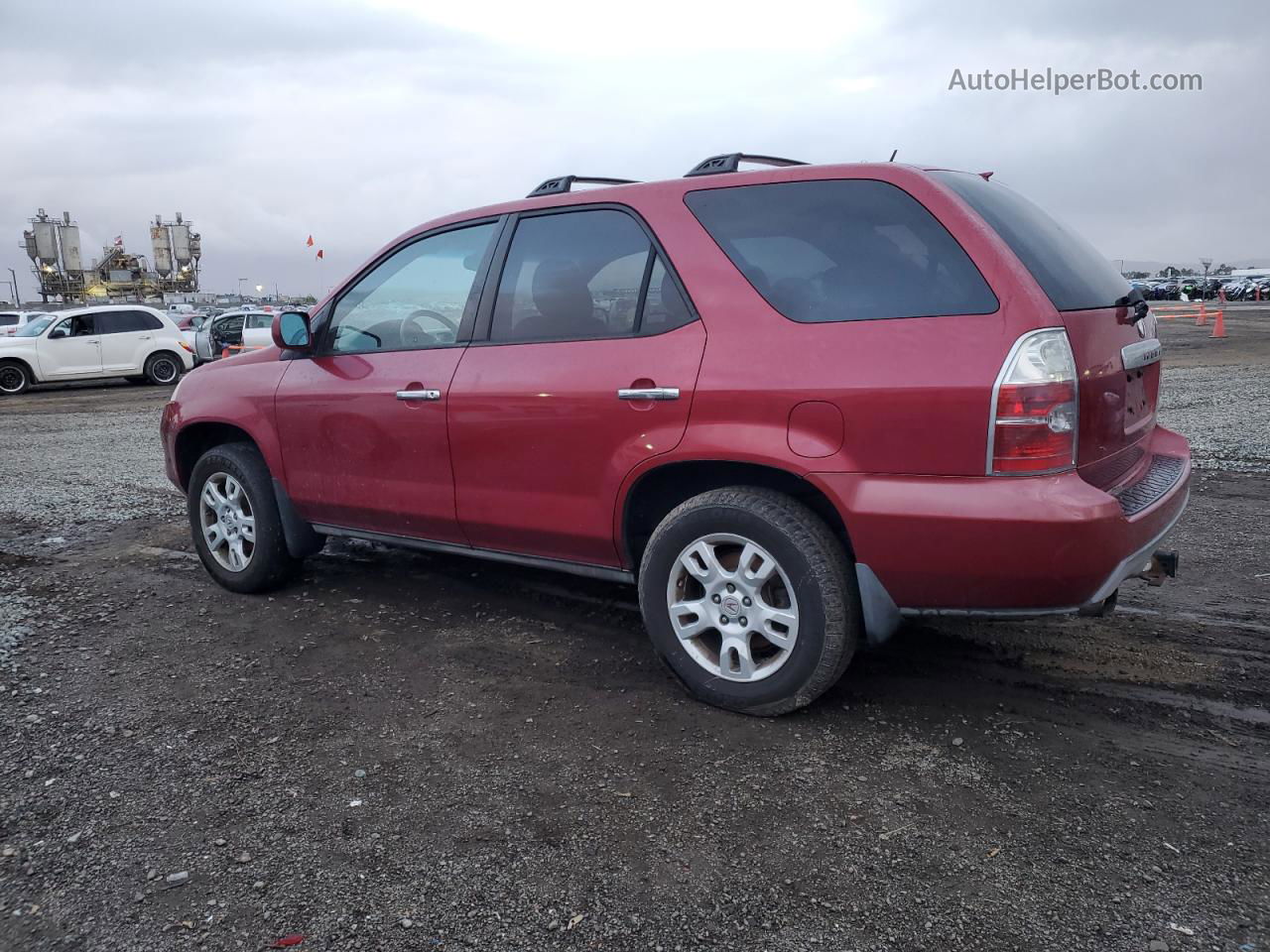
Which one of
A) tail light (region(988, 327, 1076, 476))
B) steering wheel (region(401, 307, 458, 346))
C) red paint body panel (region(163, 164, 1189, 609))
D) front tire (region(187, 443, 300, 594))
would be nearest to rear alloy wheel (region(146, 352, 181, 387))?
front tire (region(187, 443, 300, 594))

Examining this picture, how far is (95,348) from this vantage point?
1962 cm

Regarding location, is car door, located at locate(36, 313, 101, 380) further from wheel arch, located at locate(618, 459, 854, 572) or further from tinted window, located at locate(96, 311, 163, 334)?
wheel arch, located at locate(618, 459, 854, 572)

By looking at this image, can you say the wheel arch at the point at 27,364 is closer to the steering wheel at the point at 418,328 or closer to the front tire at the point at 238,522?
the front tire at the point at 238,522

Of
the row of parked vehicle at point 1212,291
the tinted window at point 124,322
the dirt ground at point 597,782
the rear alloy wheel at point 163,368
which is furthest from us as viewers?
the row of parked vehicle at point 1212,291

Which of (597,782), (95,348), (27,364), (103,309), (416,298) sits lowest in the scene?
(597,782)

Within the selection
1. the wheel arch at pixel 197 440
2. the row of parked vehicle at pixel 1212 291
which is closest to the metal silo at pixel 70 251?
the row of parked vehicle at pixel 1212 291

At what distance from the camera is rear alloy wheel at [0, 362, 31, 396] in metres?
18.9

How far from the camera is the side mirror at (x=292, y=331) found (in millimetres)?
4344

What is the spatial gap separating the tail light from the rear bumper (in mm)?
54

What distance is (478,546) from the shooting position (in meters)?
4.00

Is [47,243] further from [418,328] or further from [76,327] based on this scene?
[418,328]

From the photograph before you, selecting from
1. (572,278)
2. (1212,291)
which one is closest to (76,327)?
(572,278)

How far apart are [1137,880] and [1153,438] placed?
185 centimetres

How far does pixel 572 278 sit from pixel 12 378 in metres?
19.6
